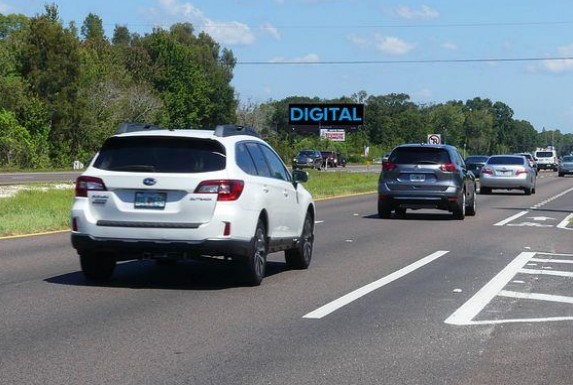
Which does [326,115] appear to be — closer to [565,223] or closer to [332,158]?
[332,158]

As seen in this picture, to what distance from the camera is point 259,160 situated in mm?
13242

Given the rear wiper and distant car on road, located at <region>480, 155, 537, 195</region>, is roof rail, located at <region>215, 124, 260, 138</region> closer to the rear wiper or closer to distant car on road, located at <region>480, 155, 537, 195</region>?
the rear wiper

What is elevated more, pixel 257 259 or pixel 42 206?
pixel 257 259

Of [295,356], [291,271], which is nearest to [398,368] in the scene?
[295,356]

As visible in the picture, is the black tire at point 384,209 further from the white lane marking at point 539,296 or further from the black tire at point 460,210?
the white lane marking at point 539,296

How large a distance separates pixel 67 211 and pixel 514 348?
17871mm

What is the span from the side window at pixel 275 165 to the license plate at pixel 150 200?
1987 millimetres

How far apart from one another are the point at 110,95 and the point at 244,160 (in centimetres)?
7658

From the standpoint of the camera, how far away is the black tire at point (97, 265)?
12.6 meters

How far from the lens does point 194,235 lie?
1180 cm

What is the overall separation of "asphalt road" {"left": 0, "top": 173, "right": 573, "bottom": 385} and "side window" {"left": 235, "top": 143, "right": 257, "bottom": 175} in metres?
1.36

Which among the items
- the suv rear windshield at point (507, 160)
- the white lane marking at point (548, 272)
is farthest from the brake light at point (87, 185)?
the suv rear windshield at point (507, 160)

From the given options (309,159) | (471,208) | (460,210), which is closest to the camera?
(460,210)

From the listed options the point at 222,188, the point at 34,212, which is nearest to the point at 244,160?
the point at 222,188
